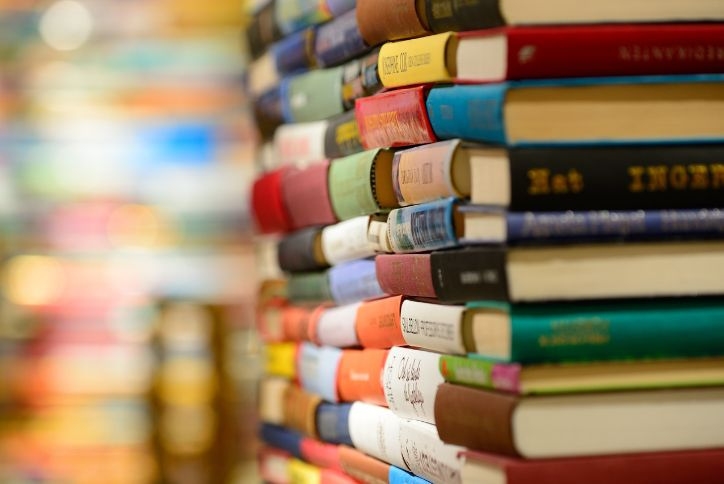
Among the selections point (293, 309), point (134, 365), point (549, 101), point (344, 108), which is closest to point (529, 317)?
point (549, 101)

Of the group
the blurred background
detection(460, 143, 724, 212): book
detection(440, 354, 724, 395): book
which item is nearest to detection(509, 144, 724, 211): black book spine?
detection(460, 143, 724, 212): book

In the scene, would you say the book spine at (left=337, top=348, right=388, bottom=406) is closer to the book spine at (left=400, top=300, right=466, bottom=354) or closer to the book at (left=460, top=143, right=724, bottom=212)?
the book spine at (left=400, top=300, right=466, bottom=354)

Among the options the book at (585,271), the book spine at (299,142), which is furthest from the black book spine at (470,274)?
the book spine at (299,142)

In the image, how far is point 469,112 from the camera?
98cm

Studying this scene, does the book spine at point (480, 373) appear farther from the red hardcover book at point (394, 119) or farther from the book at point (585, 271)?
the red hardcover book at point (394, 119)

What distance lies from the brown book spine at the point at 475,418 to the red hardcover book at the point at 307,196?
0.36 metres

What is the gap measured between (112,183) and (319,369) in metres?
2.46

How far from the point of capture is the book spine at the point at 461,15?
0.95 metres

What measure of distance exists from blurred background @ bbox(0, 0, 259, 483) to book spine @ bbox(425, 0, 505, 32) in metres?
2.64

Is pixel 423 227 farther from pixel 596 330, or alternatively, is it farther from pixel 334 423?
pixel 334 423

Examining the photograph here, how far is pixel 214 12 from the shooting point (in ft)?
12.6

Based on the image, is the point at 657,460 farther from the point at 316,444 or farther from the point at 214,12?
the point at 214,12

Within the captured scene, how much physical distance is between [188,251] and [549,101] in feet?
9.51

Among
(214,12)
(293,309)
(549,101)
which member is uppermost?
(214,12)
